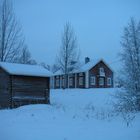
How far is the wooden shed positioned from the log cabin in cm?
2642

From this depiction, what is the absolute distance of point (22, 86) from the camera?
883 inches

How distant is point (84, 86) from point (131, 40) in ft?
110

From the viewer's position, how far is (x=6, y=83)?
868 inches

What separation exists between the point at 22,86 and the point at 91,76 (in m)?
29.2

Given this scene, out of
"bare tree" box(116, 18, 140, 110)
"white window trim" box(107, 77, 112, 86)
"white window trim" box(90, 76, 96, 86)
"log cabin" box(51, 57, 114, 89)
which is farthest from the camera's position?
"white window trim" box(107, 77, 112, 86)

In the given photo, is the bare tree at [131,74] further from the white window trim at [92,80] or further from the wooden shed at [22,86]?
the white window trim at [92,80]

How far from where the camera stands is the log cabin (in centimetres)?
4994

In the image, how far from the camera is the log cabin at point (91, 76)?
49.9 metres

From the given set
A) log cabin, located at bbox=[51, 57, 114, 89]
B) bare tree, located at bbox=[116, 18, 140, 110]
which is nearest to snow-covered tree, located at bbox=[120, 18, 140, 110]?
bare tree, located at bbox=[116, 18, 140, 110]

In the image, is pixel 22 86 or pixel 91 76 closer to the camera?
pixel 22 86

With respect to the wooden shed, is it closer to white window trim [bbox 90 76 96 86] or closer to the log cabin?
the log cabin

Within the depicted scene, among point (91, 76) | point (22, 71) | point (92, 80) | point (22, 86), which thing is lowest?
point (22, 86)

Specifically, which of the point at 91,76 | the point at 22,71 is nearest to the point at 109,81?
the point at 91,76

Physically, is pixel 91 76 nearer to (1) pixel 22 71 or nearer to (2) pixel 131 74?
(1) pixel 22 71
